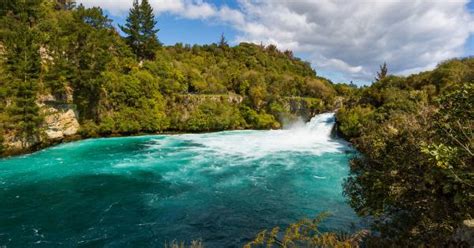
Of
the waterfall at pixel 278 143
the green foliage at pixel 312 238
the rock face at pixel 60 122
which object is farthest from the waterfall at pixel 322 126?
the rock face at pixel 60 122

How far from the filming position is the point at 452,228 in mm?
7125

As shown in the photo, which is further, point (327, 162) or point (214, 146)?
point (214, 146)

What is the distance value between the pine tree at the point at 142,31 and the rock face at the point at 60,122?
22.5 meters

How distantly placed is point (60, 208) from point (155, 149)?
53.1 ft

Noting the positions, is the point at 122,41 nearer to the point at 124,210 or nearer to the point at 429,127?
the point at 124,210

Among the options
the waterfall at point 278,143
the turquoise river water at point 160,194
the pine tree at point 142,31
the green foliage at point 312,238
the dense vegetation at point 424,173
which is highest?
the pine tree at point 142,31

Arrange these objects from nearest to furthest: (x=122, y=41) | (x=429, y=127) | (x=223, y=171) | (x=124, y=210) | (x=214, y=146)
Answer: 1. (x=429, y=127)
2. (x=124, y=210)
3. (x=223, y=171)
4. (x=214, y=146)
5. (x=122, y=41)

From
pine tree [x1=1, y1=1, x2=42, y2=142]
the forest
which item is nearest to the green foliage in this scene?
the forest

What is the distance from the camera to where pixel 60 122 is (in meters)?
33.5

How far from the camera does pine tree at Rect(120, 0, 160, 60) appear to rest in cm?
5319

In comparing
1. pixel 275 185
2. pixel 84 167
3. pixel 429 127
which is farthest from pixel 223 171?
pixel 429 127

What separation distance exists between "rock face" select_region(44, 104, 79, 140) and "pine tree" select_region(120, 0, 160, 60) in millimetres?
22492

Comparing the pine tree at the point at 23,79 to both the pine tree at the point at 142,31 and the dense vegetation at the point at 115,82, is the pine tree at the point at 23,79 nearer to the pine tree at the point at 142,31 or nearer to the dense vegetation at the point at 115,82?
the dense vegetation at the point at 115,82

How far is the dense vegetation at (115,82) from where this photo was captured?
27578 millimetres
